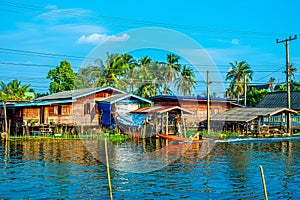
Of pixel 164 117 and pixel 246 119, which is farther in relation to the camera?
pixel 246 119

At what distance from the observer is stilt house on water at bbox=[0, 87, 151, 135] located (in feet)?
95.4

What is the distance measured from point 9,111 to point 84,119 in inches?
231

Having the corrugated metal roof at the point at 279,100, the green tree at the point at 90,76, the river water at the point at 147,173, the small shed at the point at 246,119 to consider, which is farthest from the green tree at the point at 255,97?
the river water at the point at 147,173

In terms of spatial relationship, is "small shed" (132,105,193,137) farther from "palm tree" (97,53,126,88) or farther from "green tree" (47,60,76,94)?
"green tree" (47,60,76,94)

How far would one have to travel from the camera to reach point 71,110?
97.6 feet

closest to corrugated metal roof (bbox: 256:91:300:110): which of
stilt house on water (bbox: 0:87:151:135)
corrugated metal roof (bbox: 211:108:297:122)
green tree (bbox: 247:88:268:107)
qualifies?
green tree (bbox: 247:88:268:107)

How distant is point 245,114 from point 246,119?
1126 mm

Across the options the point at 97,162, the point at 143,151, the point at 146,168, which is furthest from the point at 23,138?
the point at 146,168

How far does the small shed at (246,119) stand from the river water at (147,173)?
941 cm

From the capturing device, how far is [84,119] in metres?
30.3

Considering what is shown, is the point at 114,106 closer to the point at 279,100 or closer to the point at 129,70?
the point at 129,70

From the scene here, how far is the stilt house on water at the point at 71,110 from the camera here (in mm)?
29078

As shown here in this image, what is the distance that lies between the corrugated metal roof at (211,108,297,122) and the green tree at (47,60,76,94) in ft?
62.3

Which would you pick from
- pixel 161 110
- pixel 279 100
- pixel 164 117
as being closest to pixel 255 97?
pixel 279 100
